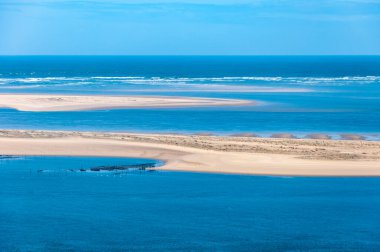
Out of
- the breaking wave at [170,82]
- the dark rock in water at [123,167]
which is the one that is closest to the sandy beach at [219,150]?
the dark rock in water at [123,167]

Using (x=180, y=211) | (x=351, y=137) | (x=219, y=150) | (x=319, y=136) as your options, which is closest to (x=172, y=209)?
(x=180, y=211)

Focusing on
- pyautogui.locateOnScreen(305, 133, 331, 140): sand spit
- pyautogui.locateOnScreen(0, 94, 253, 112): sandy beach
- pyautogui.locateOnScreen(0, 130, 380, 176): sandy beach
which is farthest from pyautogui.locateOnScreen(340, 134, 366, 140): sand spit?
pyautogui.locateOnScreen(0, 94, 253, 112): sandy beach

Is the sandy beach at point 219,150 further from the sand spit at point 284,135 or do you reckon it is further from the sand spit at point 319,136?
the sand spit at point 284,135

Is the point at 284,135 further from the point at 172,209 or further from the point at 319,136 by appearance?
the point at 172,209

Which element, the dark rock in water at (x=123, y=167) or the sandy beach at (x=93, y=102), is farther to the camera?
the sandy beach at (x=93, y=102)

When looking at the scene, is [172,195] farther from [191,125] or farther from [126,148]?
[191,125]

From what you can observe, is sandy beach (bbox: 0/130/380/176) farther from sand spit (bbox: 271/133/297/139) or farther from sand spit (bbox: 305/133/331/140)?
sand spit (bbox: 271/133/297/139)
